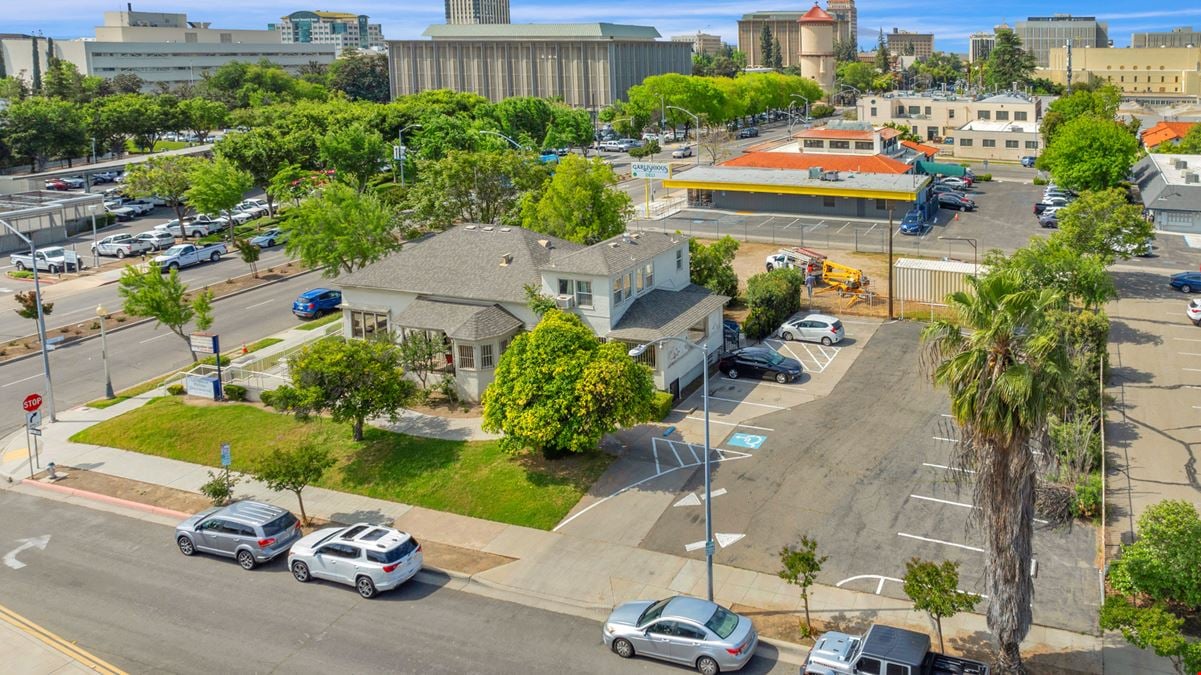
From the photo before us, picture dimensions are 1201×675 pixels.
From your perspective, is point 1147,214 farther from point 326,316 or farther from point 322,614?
point 322,614

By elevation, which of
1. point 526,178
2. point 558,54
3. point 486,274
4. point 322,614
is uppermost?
point 558,54

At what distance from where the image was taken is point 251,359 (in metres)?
46.9

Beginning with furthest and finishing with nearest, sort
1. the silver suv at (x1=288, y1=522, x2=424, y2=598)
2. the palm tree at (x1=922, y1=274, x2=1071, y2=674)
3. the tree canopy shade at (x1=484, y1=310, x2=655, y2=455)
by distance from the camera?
1. the tree canopy shade at (x1=484, y1=310, x2=655, y2=455)
2. the silver suv at (x1=288, y1=522, x2=424, y2=598)
3. the palm tree at (x1=922, y1=274, x2=1071, y2=674)

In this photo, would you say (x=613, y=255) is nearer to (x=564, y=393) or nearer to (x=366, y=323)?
(x=564, y=393)

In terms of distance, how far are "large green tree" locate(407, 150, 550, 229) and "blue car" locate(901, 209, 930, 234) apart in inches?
1141

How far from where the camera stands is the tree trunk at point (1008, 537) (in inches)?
810

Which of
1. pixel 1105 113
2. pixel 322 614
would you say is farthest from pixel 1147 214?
pixel 322 614

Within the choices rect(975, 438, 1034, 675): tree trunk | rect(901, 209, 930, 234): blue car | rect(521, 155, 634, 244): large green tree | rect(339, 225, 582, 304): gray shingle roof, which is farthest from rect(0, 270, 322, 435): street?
rect(901, 209, 930, 234): blue car

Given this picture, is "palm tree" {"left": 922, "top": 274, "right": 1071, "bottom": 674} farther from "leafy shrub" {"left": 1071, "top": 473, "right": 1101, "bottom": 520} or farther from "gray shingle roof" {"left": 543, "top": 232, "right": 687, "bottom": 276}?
"gray shingle roof" {"left": 543, "top": 232, "right": 687, "bottom": 276}

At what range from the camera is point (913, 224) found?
252 feet

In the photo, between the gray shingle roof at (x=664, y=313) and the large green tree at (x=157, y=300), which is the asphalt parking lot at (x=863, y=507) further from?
the large green tree at (x=157, y=300)

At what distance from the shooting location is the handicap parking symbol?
119 ft

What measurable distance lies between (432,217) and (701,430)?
102ft

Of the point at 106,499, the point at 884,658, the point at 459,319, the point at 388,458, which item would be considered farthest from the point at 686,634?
the point at 106,499
